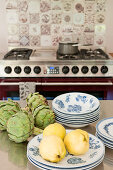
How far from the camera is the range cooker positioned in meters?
2.64

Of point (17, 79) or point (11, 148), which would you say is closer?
point (11, 148)

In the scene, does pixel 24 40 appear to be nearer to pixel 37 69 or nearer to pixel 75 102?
pixel 37 69

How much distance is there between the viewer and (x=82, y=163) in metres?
0.89

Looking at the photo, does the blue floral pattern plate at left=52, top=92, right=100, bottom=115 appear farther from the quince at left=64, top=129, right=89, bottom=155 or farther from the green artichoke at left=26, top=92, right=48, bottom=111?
the quince at left=64, top=129, right=89, bottom=155

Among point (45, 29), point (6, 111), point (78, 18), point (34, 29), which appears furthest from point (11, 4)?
point (6, 111)

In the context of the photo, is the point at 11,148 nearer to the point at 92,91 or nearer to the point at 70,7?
the point at 92,91

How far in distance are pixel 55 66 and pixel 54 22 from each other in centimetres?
80

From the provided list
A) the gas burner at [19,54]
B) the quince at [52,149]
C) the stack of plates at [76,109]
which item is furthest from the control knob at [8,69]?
the quince at [52,149]

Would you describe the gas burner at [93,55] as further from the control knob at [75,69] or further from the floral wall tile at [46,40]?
the floral wall tile at [46,40]

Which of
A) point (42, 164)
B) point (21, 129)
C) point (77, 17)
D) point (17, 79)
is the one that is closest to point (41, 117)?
point (21, 129)

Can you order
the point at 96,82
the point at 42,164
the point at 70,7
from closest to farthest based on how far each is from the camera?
the point at 42,164 < the point at 96,82 < the point at 70,7

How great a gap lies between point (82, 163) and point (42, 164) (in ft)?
0.47

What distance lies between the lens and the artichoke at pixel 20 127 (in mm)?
1018

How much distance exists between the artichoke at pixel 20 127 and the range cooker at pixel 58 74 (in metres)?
1.58
